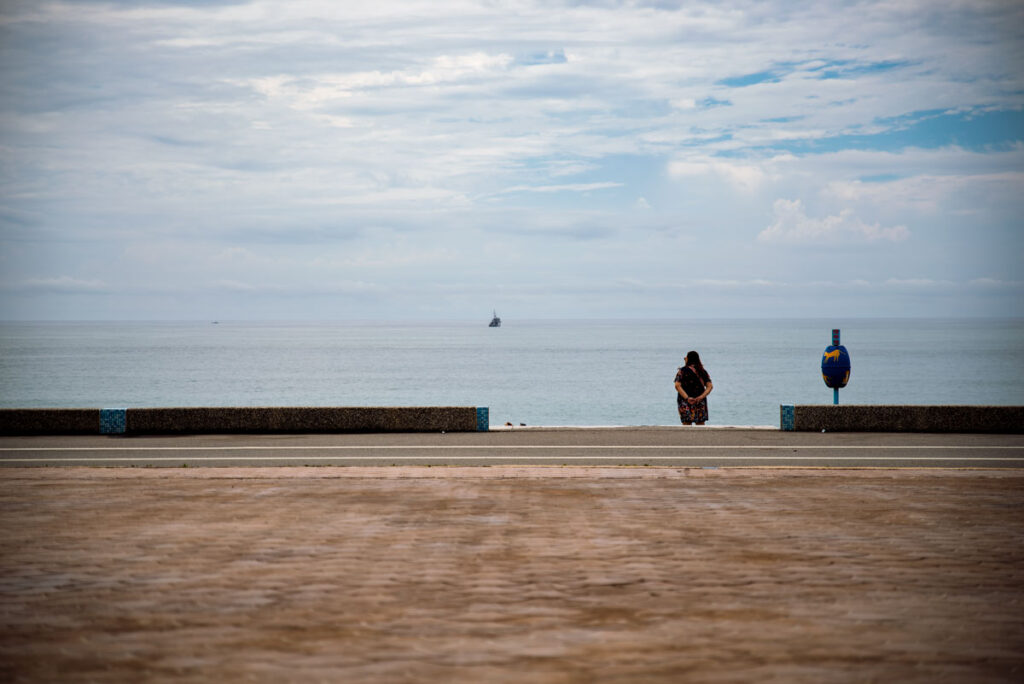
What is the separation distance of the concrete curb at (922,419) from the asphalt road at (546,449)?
1.38 ft

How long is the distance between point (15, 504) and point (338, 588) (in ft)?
15.4

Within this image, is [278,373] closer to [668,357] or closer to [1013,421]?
[668,357]

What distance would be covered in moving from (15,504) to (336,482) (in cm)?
312

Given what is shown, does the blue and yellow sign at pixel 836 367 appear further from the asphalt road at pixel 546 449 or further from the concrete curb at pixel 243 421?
the concrete curb at pixel 243 421

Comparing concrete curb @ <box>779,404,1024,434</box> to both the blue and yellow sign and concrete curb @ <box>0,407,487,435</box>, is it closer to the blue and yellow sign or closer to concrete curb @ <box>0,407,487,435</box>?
the blue and yellow sign

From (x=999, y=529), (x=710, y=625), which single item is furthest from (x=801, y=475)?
(x=710, y=625)

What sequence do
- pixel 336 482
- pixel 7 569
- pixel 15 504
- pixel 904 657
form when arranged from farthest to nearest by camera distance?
pixel 336 482, pixel 15 504, pixel 7 569, pixel 904 657

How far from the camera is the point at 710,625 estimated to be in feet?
16.9

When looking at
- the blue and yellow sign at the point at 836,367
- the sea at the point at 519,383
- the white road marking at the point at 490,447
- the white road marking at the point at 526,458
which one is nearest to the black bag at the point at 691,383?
the white road marking at the point at 490,447

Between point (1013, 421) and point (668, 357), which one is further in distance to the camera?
point (668, 357)

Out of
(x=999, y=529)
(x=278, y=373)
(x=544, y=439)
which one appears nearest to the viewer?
(x=999, y=529)

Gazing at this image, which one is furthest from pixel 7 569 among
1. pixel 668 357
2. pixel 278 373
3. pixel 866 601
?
pixel 668 357

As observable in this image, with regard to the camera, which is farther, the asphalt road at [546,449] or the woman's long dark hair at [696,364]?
the woman's long dark hair at [696,364]

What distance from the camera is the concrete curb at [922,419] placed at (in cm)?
1648
